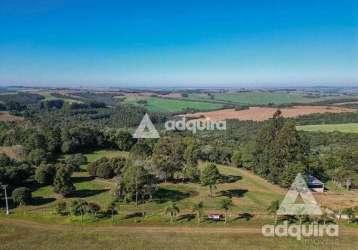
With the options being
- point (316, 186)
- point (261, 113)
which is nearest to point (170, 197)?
point (316, 186)

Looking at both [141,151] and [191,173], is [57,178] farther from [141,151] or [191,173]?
[191,173]

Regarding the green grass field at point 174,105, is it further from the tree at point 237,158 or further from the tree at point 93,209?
the tree at point 93,209

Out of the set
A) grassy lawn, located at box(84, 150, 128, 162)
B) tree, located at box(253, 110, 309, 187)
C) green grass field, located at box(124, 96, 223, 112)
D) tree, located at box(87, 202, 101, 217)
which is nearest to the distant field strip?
tree, located at box(253, 110, 309, 187)

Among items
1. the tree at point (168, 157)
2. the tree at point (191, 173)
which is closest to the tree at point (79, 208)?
the tree at point (168, 157)

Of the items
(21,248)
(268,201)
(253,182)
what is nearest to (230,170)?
(253,182)

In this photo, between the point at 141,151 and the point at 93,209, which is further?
the point at 141,151

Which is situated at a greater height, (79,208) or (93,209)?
(79,208)

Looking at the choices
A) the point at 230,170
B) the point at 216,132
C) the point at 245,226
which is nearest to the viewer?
the point at 245,226

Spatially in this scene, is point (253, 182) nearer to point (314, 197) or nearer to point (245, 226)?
point (314, 197)
